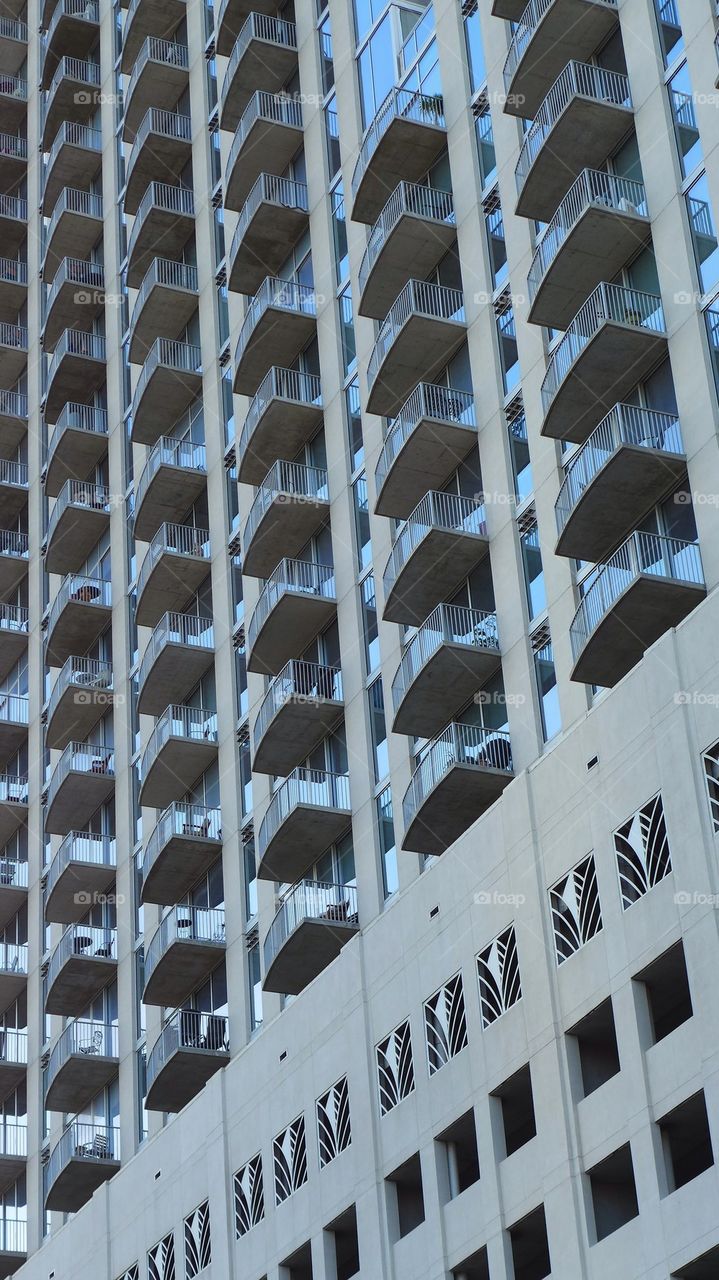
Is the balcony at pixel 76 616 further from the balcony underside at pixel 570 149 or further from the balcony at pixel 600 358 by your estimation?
the balcony at pixel 600 358

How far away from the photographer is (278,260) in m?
50.2

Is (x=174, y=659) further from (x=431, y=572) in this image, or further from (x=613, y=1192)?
(x=613, y=1192)

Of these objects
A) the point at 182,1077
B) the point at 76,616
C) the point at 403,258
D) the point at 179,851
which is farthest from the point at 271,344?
the point at 182,1077

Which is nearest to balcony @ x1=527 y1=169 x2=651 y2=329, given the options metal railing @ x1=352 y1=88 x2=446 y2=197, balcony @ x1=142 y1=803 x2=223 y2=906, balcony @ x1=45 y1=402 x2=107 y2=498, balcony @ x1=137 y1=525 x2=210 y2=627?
metal railing @ x1=352 y1=88 x2=446 y2=197

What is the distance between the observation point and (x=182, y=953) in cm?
4628

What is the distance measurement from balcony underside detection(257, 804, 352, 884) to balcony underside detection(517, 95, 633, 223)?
→ 12.3 m

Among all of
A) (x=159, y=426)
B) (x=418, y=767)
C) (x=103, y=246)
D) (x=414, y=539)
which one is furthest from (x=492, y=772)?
(x=103, y=246)

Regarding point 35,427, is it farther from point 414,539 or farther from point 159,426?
point 414,539

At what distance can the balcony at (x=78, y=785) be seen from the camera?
180ft

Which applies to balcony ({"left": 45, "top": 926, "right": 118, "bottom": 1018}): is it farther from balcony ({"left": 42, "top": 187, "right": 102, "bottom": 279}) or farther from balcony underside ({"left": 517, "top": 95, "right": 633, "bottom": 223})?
balcony underside ({"left": 517, "top": 95, "right": 633, "bottom": 223})

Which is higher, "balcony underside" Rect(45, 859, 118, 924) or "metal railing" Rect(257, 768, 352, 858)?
"balcony underside" Rect(45, 859, 118, 924)

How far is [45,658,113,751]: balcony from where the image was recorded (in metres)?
56.0

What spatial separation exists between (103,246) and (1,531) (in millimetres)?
9724

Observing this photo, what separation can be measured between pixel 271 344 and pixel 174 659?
7759 mm
